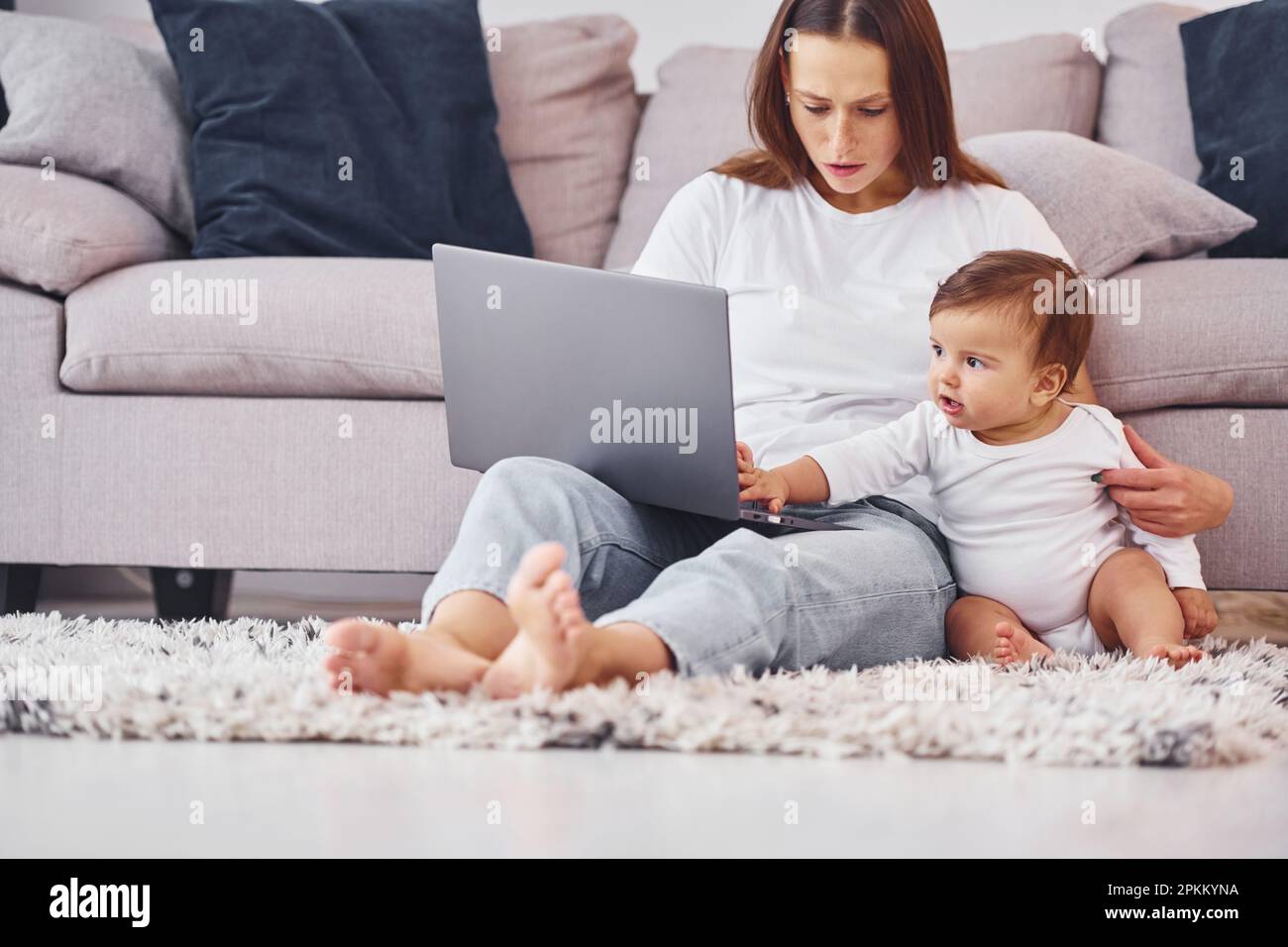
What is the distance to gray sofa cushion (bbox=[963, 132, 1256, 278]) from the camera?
1.69 metres

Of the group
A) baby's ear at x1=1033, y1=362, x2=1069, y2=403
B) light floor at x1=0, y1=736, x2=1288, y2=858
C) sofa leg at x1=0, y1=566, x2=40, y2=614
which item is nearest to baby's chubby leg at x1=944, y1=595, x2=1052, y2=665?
baby's ear at x1=1033, y1=362, x2=1069, y2=403

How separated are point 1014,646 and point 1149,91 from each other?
134 centimetres

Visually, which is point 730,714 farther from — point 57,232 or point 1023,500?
point 57,232

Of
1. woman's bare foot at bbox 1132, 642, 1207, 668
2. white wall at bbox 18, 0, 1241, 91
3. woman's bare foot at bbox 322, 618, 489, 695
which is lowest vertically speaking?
woman's bare foot at bbox 1132, 642, 1207, 668

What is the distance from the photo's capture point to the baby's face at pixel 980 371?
4.21 ft

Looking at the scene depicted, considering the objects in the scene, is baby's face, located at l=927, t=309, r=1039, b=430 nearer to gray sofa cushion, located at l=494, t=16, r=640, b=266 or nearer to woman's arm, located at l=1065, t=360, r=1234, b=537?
woman's arm, located at l=1065, t=360, r=1234, b=537

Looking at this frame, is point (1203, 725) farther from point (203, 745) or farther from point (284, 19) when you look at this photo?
point (284, 19)

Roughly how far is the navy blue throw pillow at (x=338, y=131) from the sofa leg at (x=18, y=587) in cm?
54

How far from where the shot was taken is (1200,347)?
1548 mm

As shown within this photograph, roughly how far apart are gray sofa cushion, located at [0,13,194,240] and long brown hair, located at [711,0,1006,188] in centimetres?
96

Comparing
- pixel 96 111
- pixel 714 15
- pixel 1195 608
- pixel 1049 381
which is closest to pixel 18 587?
pixel 96 111

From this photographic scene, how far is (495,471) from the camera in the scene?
3.74ft
